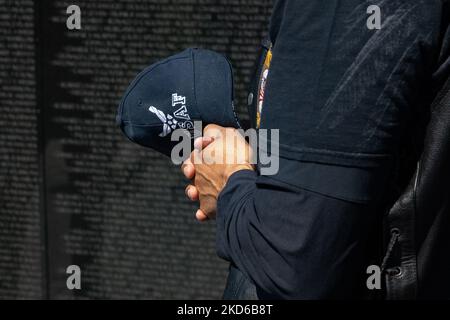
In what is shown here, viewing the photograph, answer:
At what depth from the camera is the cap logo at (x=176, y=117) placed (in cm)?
107

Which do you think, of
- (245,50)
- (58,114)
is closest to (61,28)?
(58,114)

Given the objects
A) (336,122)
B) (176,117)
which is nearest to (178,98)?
(176,117)

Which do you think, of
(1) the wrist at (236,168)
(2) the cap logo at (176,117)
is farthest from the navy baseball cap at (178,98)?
(1) the wrist at (236,168)

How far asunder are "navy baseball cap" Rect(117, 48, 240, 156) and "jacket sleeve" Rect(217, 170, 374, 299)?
0.25 m

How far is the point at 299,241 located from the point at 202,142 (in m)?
0.30

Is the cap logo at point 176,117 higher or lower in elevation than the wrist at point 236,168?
higher

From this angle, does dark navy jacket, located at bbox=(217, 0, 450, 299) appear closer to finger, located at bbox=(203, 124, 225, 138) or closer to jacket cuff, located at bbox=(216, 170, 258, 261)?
jacket cuff, located at bbox=(216, 170, 258, 261)

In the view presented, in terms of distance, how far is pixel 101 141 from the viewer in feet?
8.07

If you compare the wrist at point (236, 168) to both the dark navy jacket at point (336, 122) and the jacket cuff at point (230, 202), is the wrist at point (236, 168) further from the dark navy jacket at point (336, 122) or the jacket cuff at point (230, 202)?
the dark navy jacket at point (336, 122)

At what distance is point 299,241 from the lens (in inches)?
30.8

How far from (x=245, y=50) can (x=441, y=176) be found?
4.97 feet

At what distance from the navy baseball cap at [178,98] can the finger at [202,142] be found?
6 centimetres

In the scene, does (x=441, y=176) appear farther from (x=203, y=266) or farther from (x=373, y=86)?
(x=203, y=266)

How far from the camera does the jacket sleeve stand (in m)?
0.77
